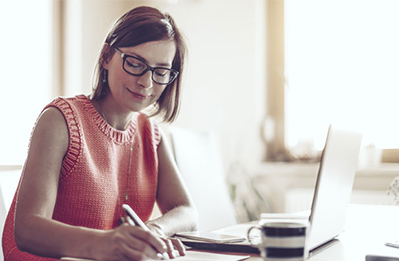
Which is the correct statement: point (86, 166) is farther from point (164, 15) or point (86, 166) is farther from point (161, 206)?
point (164, 15)

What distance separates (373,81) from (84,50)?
191 cm

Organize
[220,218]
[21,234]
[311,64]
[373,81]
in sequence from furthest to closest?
[311,64] < [373,81] < [220,218] < [21,234]

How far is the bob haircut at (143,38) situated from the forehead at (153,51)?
0.4 inches

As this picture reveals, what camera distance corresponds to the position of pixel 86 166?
129cm

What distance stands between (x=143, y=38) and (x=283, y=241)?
2.55 ft

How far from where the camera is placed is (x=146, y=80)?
132cm

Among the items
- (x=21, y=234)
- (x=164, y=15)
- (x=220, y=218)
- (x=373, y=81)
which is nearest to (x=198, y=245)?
(x=21, y=234)

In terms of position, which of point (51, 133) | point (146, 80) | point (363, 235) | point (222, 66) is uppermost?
point (222, 66)

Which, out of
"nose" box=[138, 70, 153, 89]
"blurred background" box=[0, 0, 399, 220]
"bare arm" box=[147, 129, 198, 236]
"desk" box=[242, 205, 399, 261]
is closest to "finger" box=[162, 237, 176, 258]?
"desk" box=[242, 205, 399, 261]

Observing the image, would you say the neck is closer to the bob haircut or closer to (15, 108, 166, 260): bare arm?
the bob haircut

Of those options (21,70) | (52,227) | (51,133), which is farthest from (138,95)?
(21,70)

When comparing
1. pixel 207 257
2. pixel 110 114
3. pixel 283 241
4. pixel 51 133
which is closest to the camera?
pixel 283 241

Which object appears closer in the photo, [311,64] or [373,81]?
[373,81]

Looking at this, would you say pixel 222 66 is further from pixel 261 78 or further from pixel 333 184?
pixel 333 184
